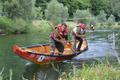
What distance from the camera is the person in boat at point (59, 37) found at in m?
17.5

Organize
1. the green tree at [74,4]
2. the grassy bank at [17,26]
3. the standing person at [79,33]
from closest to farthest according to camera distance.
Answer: the standing person at [79,33] → the grassy bank at [17,26] → the green tree at [74,4]

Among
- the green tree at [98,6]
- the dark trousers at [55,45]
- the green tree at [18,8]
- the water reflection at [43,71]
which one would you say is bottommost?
the green tree at [98,6]

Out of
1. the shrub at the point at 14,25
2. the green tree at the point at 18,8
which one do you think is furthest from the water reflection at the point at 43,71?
the green tree at the point at 18,8

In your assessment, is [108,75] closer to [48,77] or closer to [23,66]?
[48,77]

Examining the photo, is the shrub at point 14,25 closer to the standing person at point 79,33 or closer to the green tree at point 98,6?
the standing person at point 79,33

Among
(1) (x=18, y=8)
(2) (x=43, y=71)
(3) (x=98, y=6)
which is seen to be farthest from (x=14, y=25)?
(3) (x=98, y=6)

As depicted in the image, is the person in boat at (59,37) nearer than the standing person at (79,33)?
Yes

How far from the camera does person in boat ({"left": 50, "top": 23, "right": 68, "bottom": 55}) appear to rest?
17.5m

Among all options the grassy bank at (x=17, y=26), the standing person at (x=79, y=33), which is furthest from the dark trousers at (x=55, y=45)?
the grassy bank at (x=17, y=26)

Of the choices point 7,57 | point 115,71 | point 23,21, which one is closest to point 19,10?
point 23,21

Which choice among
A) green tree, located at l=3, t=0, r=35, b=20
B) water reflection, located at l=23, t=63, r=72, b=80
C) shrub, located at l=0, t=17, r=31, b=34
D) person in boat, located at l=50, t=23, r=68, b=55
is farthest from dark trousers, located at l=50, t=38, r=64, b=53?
green tree, located at l=3, t=0, r=35, b=20

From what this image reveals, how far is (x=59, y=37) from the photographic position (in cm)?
1784

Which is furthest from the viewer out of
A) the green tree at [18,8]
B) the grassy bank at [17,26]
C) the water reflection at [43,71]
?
the green tree at [18,8]

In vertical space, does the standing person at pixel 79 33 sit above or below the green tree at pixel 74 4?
above
